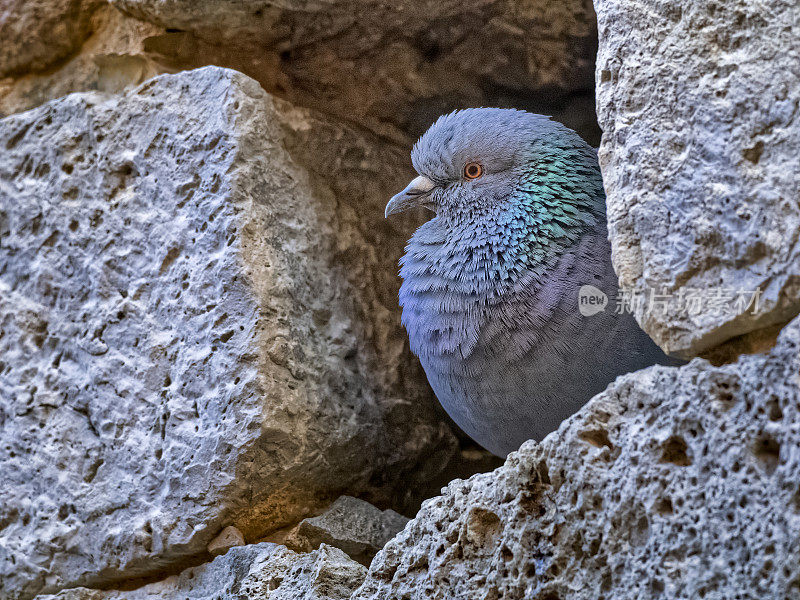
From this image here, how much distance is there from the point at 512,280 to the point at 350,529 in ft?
2.36

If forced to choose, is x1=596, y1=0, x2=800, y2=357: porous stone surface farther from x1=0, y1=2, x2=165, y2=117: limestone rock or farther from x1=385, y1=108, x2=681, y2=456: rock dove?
x1=0, y1=2, x2=165, y2=117: limestone rock

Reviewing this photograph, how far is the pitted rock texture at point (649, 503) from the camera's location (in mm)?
1141

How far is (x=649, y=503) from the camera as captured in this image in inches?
49.6

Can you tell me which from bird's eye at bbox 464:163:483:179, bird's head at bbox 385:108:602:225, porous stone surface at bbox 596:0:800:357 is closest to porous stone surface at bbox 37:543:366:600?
porous stone surface at bbox 596:0:800:357

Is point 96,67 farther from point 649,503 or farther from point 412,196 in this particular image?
point 649,503

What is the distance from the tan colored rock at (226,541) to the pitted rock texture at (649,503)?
562mm

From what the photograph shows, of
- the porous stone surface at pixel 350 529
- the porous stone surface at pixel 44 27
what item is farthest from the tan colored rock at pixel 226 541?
the porous stone surface at pixel 44 27

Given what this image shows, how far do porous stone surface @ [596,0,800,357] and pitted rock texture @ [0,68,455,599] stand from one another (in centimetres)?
98

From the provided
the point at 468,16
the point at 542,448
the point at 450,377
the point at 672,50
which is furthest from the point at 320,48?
the point at 542,448

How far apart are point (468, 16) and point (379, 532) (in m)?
1.40

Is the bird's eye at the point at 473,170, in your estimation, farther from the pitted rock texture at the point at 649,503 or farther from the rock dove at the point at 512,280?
the pitted rock texture at the point at 649,503

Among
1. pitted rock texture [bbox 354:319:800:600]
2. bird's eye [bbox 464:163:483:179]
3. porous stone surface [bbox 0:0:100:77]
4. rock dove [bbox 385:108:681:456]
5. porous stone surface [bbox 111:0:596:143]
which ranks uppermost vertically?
porous stone surface [bbox 0:0:100:77]

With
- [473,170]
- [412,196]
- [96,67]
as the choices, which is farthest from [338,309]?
[96,67]

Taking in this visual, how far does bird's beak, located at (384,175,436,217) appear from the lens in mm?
2402
